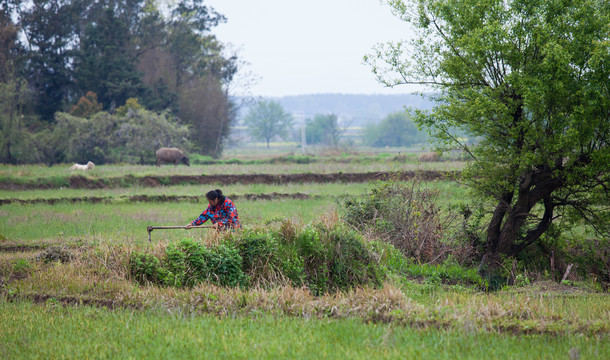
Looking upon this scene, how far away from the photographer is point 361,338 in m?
5.95

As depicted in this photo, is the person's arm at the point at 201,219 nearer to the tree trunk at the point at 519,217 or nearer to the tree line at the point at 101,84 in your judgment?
the tree trunk at the point at 519,217

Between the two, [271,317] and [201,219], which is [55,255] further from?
[271,317]

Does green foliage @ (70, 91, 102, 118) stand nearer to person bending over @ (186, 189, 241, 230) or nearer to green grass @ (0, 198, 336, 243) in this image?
green grass @ (0, 198, 336, 243)

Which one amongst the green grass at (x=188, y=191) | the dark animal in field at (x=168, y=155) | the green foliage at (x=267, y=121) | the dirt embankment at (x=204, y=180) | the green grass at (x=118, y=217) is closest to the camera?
the green grass at (x=118, y=217)

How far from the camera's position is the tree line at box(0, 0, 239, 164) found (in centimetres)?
4197

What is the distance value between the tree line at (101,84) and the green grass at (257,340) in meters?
38.1

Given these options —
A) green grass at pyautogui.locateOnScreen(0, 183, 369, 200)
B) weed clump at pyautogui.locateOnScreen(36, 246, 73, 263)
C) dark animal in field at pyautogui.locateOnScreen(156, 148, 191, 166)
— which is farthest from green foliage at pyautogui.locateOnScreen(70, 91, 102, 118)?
weed clump at pyautogui.locateOnScreen(36, 246, 73, 263)

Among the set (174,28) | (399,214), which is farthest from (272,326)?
(174,28)

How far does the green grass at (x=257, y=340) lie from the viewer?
5.48 meters

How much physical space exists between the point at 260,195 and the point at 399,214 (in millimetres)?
10707

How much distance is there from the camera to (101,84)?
47094 millimetres

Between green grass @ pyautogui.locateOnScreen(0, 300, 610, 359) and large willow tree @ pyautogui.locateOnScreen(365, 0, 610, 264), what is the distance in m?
6.76

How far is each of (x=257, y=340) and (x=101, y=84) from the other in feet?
151

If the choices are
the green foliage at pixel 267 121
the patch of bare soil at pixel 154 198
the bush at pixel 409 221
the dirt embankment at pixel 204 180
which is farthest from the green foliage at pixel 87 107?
the green foliage at pixel 267 121
